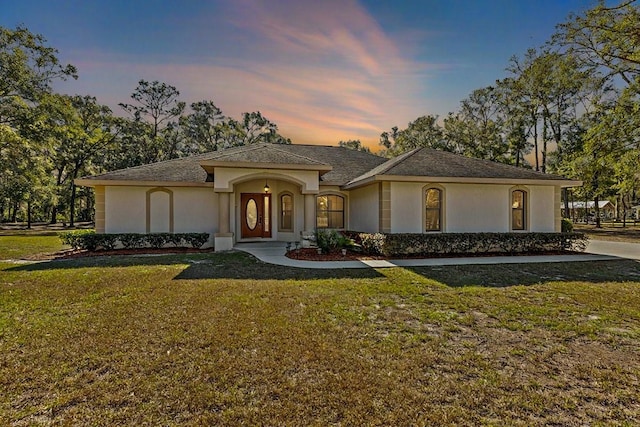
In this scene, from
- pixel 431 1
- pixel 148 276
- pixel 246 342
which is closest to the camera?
pixel 246 342

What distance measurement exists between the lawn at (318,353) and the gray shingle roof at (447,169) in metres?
6.34

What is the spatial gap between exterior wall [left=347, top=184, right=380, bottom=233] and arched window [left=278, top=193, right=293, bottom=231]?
9.66ft

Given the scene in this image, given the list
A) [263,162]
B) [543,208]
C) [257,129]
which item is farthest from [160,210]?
[257,129]

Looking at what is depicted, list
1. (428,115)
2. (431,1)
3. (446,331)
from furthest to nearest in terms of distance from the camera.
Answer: (428,115) → (431,1) → (446,331)

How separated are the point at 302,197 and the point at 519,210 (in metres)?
9.48

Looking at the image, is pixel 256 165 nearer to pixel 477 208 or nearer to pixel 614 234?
pixel 477 208

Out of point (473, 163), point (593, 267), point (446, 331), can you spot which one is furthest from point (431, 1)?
point (446, 331)

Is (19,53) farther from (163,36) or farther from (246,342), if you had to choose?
(246,342)

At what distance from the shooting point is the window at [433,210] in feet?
43.0

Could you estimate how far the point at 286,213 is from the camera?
1540cm

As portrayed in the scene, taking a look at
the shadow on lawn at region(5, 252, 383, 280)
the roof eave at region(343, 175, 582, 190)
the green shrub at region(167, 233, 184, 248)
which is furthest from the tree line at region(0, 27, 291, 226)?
the roof eave at region(343, 175, 582, 190)

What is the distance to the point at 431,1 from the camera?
35.7 ft

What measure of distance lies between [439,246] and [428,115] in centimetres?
2609

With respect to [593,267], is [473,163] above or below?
above
